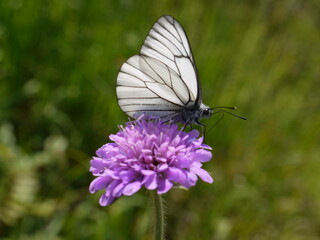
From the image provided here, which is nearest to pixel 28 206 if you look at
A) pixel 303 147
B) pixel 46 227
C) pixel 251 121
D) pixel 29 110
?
pixel 46 227

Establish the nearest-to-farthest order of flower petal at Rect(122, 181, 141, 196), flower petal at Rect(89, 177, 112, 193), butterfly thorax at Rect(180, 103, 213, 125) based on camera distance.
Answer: flower petal at Rect(122, 181, 141, 196) → flower petal at Rect(89, 177, 112, 193) → butterfly thorax at Rect(180, 103, 213, 125)

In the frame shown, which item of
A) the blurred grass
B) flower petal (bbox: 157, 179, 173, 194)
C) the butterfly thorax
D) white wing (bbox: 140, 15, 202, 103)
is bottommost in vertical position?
the blurred grass

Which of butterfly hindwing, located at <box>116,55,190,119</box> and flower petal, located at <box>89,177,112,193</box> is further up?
butterfly hindwing, located at <box>116,55,190,119</box>

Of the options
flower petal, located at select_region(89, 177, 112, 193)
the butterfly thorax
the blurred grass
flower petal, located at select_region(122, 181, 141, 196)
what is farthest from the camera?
the blurred grass

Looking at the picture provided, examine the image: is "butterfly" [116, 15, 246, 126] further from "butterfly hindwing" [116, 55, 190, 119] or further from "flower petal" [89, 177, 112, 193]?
→ "flower petal" [89, 177, 112, 193]

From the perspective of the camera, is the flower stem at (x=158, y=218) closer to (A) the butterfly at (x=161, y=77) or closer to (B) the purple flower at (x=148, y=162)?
(B) the purple flower at (x=148, y=162)

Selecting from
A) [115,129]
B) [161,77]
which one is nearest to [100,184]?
[161,77]

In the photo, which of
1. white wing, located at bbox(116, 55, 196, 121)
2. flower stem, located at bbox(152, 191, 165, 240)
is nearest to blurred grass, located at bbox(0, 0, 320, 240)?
white wing, located at bbox(116, 55, 196, 121)
